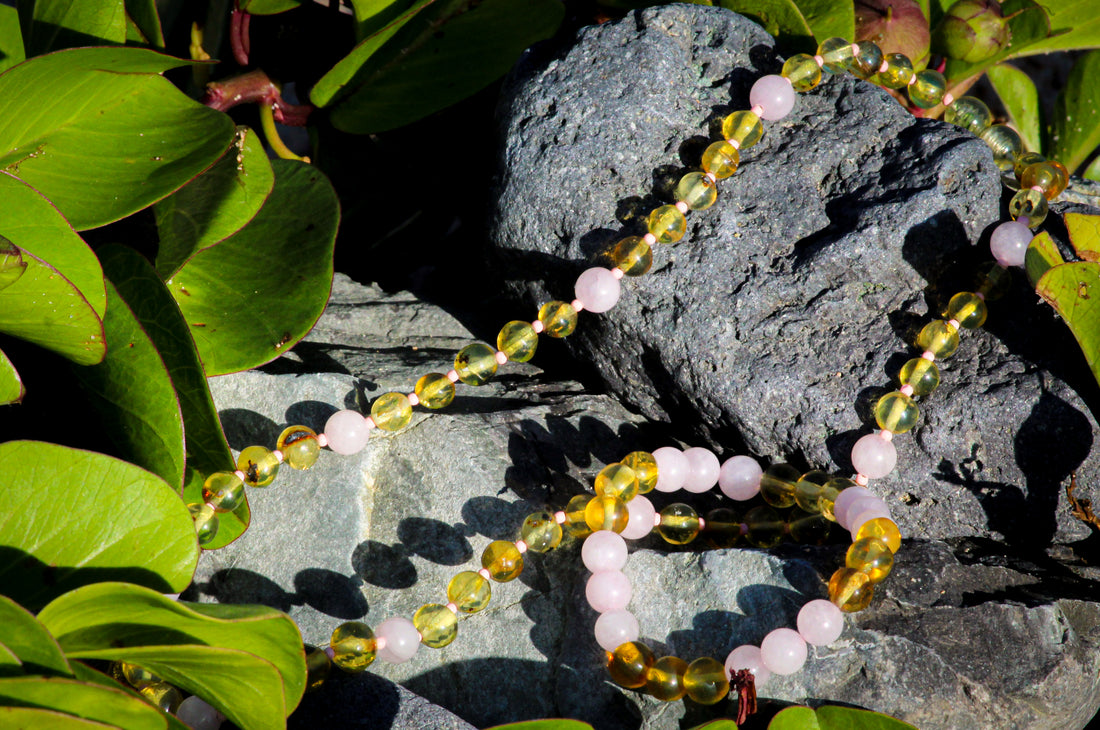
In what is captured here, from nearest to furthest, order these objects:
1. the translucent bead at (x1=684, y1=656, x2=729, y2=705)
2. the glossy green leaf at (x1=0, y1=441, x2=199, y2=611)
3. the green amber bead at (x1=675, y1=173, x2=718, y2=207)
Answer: the glossy green leaf at (x1=0, y1=441, x2=199, y2=611)
the translucent bead at (x1=684, y1=656, x2=729, y2=705)
the green amber bead at (x1=675, y1=173, x2=718, y2=207)

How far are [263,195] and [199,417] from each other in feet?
1.04

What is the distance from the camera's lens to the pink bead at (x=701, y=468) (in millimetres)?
1151

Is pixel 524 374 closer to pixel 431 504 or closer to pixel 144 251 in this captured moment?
pixel 431 504

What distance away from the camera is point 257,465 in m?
1.08

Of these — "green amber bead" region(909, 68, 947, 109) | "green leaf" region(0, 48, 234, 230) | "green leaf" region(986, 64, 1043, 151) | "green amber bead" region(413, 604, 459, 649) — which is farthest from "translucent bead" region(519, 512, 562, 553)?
"green leaf" region(986, 64, 1043, 151)

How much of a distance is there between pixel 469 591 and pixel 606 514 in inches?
7.3

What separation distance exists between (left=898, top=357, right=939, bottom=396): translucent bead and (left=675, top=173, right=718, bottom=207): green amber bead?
0.34 meters

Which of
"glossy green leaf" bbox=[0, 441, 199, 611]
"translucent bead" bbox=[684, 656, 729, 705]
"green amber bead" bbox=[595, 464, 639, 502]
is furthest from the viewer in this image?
"green amber bead" bbox=[595, 464, 639, 502]

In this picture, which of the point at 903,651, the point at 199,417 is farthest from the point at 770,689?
the point at 199,417

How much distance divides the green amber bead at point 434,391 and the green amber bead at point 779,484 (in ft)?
1.38

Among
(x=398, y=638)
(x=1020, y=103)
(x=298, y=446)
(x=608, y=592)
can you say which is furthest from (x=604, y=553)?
(x=1020, y=103)

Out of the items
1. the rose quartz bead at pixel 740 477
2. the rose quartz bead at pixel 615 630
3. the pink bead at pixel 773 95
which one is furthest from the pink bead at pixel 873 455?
the pink bead at pixel 773 95

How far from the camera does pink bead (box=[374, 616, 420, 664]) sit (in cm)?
101

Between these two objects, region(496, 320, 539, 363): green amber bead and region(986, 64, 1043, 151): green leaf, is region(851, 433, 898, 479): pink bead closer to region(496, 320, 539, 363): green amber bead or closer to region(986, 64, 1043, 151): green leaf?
region(496, 320, 539, 363): green amber bead
